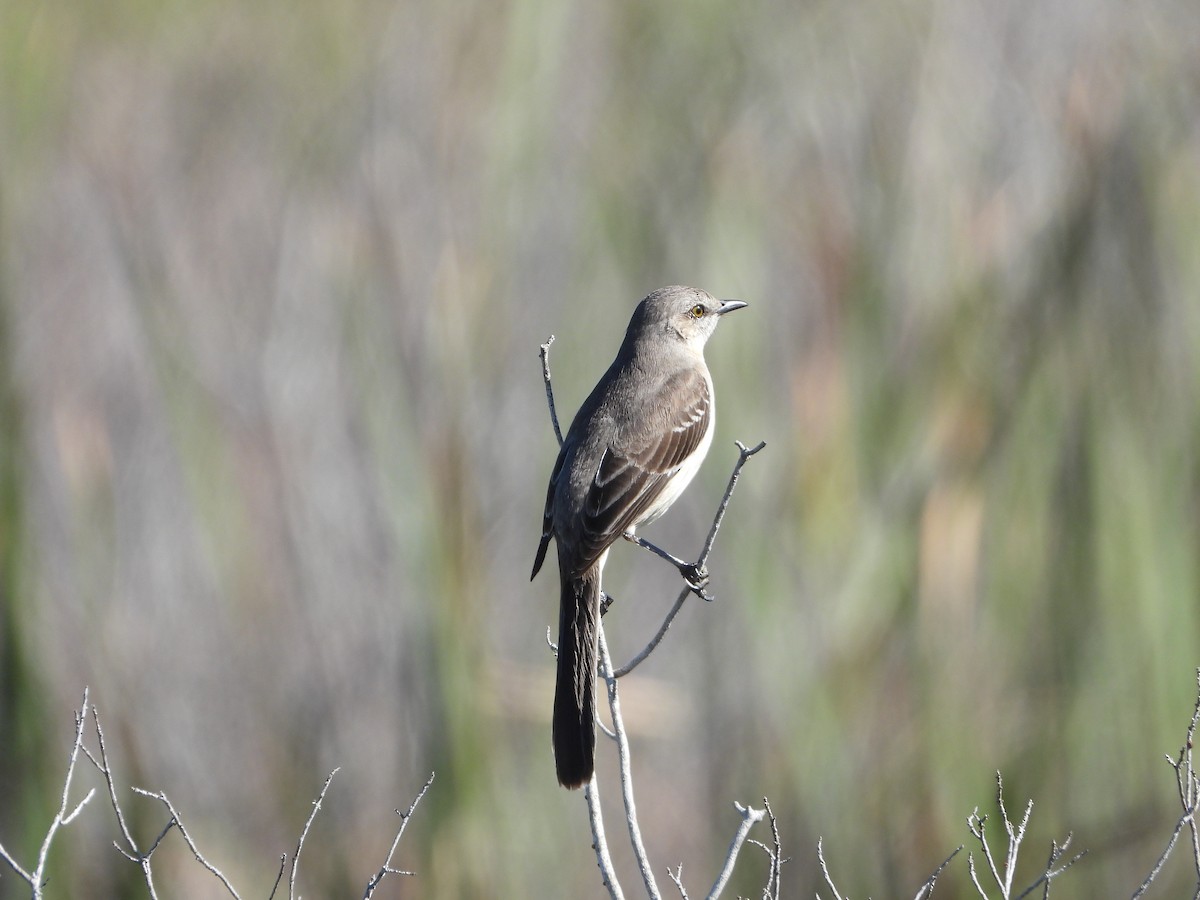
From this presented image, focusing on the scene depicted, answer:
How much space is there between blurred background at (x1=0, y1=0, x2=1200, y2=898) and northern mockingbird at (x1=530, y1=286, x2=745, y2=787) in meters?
A: 0.41

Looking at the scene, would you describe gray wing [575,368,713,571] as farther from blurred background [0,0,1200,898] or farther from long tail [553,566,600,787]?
blurred background [0,0,1200,898]

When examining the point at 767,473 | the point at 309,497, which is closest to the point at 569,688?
the point at 767,473

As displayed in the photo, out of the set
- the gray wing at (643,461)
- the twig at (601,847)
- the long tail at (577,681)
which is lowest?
the twig at (601,847)

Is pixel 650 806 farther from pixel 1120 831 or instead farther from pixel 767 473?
pixel 1120 831

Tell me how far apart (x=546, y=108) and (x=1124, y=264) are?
2.16 meters

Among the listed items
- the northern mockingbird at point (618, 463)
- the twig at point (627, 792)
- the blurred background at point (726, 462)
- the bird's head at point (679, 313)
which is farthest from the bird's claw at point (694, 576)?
the bird's head at point (679, 313)

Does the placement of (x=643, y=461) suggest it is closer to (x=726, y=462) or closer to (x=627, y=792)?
(x=726, y=462)

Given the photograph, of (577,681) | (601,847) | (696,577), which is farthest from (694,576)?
(601,847)

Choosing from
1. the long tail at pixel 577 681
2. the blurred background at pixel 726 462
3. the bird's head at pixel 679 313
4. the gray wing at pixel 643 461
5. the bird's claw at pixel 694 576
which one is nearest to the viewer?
the long tail at pixel 577 681

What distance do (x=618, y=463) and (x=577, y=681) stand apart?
29.7 inches

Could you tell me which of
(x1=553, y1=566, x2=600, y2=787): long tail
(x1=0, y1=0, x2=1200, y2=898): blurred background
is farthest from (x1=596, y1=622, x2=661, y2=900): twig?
(x1=0, y1=0, x2=1200, y2=898): blurred background

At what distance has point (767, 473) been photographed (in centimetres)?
547

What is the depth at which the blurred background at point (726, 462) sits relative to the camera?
4.71 metres

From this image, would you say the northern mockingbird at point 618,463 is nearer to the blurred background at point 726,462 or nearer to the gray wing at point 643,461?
the gray wing at point 643,461
